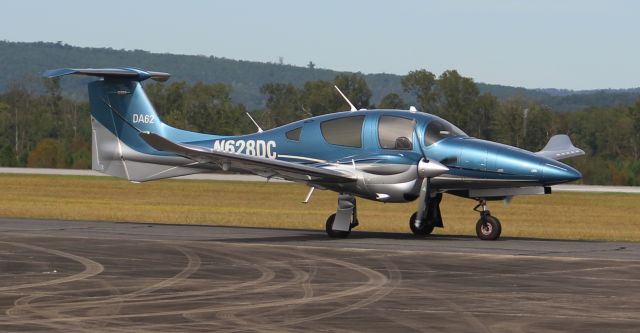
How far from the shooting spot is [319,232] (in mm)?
25859

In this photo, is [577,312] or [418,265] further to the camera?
[418,265]

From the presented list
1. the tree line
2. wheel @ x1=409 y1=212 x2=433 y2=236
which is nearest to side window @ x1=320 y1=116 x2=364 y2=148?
wheel @ x1=409 y1=212 x2=433 y2=236

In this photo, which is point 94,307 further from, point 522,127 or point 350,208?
point 522,127

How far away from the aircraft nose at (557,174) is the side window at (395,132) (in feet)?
8.77

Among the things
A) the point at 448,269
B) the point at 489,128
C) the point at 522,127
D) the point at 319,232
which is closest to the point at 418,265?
the point at 448,269

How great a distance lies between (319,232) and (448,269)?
335 inches

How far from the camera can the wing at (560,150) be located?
84.5 ft

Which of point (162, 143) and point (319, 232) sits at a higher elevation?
point (162, 143)

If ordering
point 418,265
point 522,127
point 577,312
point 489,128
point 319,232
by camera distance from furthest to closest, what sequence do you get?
point 489,128
point 522,127
point 319,232
point 418,265
point 577,312

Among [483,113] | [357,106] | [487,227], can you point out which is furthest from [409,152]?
[483,113]

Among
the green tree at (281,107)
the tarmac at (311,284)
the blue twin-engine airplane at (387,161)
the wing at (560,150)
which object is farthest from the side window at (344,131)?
the green tree at (281,107)

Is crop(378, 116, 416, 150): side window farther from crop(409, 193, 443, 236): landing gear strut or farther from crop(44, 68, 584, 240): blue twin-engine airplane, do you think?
crop(409, 193, 443, 236): landing gear strut

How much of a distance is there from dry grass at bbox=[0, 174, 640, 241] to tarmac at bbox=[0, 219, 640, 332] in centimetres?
785

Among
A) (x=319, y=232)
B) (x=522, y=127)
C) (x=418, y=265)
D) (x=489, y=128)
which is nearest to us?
(x=418, y=265)
